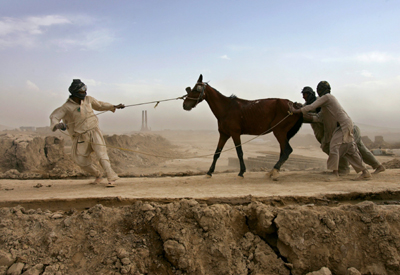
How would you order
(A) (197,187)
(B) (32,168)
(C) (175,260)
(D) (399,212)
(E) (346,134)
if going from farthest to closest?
(B) (32,168), (E) (346,134), (A) (197,187), (D) (399,212), (C) (175,260)

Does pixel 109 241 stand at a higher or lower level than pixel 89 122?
lower

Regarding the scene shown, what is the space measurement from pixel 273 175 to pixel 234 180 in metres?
0.79

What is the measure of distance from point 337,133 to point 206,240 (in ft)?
11.6

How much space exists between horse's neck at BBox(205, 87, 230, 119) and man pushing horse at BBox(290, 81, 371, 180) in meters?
1.39

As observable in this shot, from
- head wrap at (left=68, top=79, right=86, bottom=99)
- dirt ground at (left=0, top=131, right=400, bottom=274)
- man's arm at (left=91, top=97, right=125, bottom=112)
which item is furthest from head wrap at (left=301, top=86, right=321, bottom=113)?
head wrap at (left=68, top=79, right=86, bottom=99)

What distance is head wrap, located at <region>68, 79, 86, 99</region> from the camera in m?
5.24

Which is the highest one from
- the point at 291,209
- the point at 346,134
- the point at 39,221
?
the point at 346,134

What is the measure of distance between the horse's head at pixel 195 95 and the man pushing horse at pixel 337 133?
6.18 ft

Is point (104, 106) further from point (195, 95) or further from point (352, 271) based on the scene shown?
point (352, 271)

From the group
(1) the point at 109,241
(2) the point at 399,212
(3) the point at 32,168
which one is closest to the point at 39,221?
(1) the point at 109,241

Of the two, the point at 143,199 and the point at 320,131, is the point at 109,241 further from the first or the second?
the point at 320,131

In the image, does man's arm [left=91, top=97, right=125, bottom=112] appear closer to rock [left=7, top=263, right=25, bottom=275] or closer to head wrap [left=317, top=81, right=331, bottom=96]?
rock [left=7, top=263, right=25, bottom=275]

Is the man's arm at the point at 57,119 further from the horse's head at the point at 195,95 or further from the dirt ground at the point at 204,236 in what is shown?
the horse's head at the point at 195,95

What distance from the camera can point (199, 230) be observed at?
351cm
